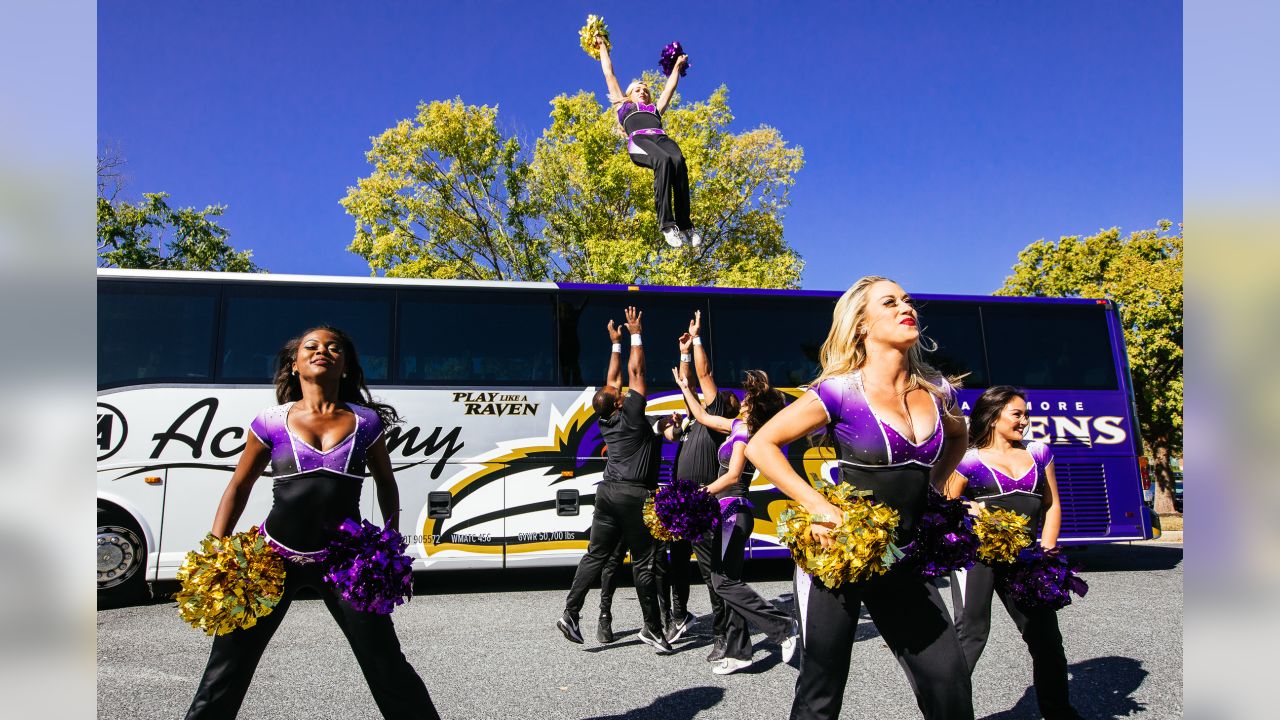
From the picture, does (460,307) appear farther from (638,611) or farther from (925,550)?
(925,550)

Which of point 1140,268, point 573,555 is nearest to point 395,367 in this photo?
point 573,555

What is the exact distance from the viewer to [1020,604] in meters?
4.18

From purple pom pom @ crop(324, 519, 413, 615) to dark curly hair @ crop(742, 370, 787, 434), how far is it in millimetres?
2916

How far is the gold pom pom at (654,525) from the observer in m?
5.85

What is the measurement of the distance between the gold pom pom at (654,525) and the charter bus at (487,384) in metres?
3.47

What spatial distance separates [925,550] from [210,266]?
26726mm

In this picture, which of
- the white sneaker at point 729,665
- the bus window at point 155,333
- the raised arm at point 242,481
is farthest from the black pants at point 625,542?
the bus window at point 155,333

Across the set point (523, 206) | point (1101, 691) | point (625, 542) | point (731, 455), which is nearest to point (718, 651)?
point (625, 542)

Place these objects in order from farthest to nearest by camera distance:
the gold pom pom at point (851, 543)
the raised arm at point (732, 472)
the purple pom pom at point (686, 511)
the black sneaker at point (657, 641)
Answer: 1. the black sneaker at point (657, 641)
2. the raised arm at point (732, 472)
3. the purple pom pom at point (686, 511)
4. the gold pom pom at point (851, 543)

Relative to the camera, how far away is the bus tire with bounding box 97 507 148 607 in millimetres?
8484

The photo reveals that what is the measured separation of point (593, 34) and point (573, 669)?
4417 mm

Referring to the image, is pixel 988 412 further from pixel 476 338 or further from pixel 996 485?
pixel 476 338

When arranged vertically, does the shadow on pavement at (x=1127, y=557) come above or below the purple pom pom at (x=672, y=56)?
below

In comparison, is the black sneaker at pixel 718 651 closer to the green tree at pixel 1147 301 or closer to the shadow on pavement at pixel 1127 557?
the shadow on pavement at pixel 1127 557
